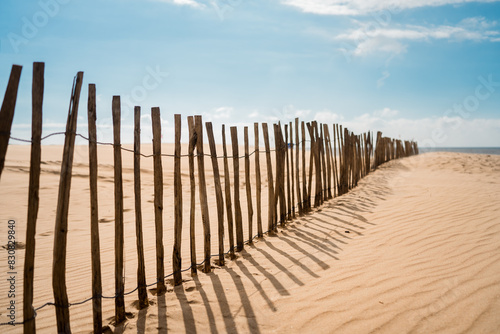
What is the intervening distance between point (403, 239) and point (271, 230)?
6.48 ft

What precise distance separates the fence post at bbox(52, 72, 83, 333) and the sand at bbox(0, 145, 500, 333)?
0.42 metres

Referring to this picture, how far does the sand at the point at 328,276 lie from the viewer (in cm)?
263

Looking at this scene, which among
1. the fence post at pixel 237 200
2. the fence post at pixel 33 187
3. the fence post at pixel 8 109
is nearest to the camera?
the fence post at pixel 8 109

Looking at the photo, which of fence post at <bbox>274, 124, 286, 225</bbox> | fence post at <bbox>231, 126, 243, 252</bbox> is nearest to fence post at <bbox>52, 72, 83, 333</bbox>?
fence post at <bbox>231, 126, 243, 252</bbox>

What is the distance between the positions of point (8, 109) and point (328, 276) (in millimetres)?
3229

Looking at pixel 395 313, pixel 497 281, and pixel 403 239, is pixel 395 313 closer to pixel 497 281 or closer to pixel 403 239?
pixel 497 281

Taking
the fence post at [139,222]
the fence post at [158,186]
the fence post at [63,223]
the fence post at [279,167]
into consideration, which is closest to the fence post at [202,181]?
the fence post at [158,186]

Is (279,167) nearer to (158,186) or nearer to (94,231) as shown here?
(158,186)

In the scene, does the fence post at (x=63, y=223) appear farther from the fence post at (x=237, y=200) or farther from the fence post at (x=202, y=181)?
the fence post at (x=237, y=200)

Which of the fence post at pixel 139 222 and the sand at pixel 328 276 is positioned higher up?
the fence post at pixel 139 222

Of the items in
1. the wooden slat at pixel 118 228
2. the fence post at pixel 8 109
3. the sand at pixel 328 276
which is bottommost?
the sand at pixel 328 276

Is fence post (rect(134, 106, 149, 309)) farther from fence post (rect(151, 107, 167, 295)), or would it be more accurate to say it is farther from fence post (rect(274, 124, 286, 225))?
fence post (rect(274, 124, 286, 225))

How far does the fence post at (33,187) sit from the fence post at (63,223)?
168 mm

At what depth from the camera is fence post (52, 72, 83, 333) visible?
2.32 m
